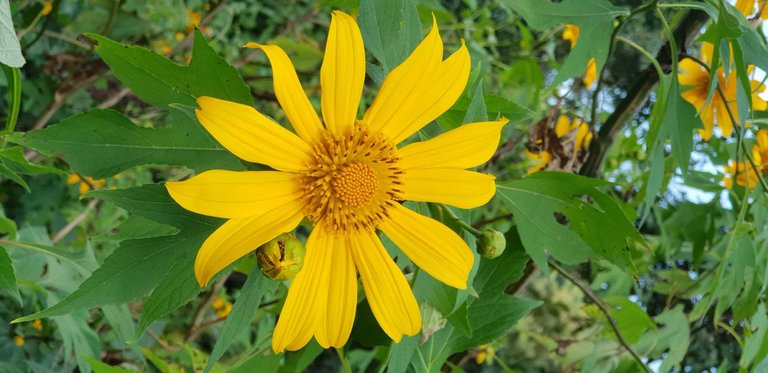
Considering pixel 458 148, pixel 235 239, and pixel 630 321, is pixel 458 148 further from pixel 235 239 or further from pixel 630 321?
pixel 630 321

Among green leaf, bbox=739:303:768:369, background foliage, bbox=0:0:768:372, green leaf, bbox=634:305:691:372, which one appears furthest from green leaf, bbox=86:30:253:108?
green leaf, bbox=634:305:691:372

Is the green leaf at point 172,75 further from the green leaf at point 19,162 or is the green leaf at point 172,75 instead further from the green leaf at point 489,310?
the green leaf at point 489,310

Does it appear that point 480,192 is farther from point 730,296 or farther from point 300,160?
point 730,296

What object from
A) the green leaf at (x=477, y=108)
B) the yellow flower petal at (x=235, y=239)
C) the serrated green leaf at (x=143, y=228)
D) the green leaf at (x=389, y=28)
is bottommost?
the serrated green leaf at (x=143, y=228)

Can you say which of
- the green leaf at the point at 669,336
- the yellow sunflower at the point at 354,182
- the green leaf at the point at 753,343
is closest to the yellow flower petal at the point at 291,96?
the yellow sunflower at the point at 354,182

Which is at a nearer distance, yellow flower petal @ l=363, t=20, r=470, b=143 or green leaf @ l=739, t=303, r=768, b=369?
yellow flower petal @ l=363, t=20, r=470, b=143

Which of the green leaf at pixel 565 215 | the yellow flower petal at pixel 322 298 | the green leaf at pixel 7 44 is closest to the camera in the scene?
the green leaf at pixel 7 44

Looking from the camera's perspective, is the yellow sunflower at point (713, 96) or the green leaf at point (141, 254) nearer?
the green leaf at point (141, 254)

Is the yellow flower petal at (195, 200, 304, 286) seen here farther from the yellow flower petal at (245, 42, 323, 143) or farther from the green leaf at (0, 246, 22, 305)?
the green leaf at (0, 246, 22, 305)
